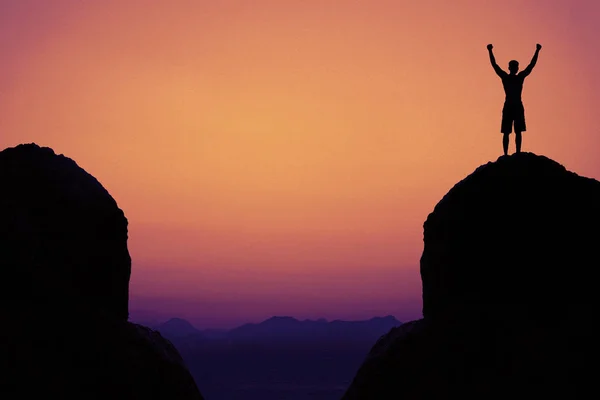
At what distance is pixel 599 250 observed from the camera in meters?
18.5

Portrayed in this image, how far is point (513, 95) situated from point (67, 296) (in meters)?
11.4

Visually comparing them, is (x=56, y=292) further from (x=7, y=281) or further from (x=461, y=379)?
(x=461, y=379)

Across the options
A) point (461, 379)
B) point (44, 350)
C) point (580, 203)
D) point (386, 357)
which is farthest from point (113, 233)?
point (580, 203)

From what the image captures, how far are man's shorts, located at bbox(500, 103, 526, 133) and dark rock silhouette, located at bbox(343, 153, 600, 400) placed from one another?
75 centimetres

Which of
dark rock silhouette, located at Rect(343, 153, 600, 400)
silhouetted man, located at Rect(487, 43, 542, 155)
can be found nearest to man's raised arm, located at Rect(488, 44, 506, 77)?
silhouetted man, located at Rect(487, 43, 542, 155)

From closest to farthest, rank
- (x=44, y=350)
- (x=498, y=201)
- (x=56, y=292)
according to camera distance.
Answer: (x=44, y=350) → (x=56, y=292) → (x=498, y=201)

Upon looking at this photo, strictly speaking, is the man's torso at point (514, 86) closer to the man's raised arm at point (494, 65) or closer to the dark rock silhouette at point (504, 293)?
the man's raised arm at point (494, 65)

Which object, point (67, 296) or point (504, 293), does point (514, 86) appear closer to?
point (504, 293)

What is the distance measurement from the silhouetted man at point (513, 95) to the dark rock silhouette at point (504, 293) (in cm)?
79

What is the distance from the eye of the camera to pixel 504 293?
18.7m

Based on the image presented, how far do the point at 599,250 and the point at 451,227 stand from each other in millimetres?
3337

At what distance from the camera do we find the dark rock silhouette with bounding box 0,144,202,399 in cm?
1650

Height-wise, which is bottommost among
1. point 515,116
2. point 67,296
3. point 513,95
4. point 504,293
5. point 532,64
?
point 67,296

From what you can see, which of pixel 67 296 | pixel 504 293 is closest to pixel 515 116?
pixel 504 293
